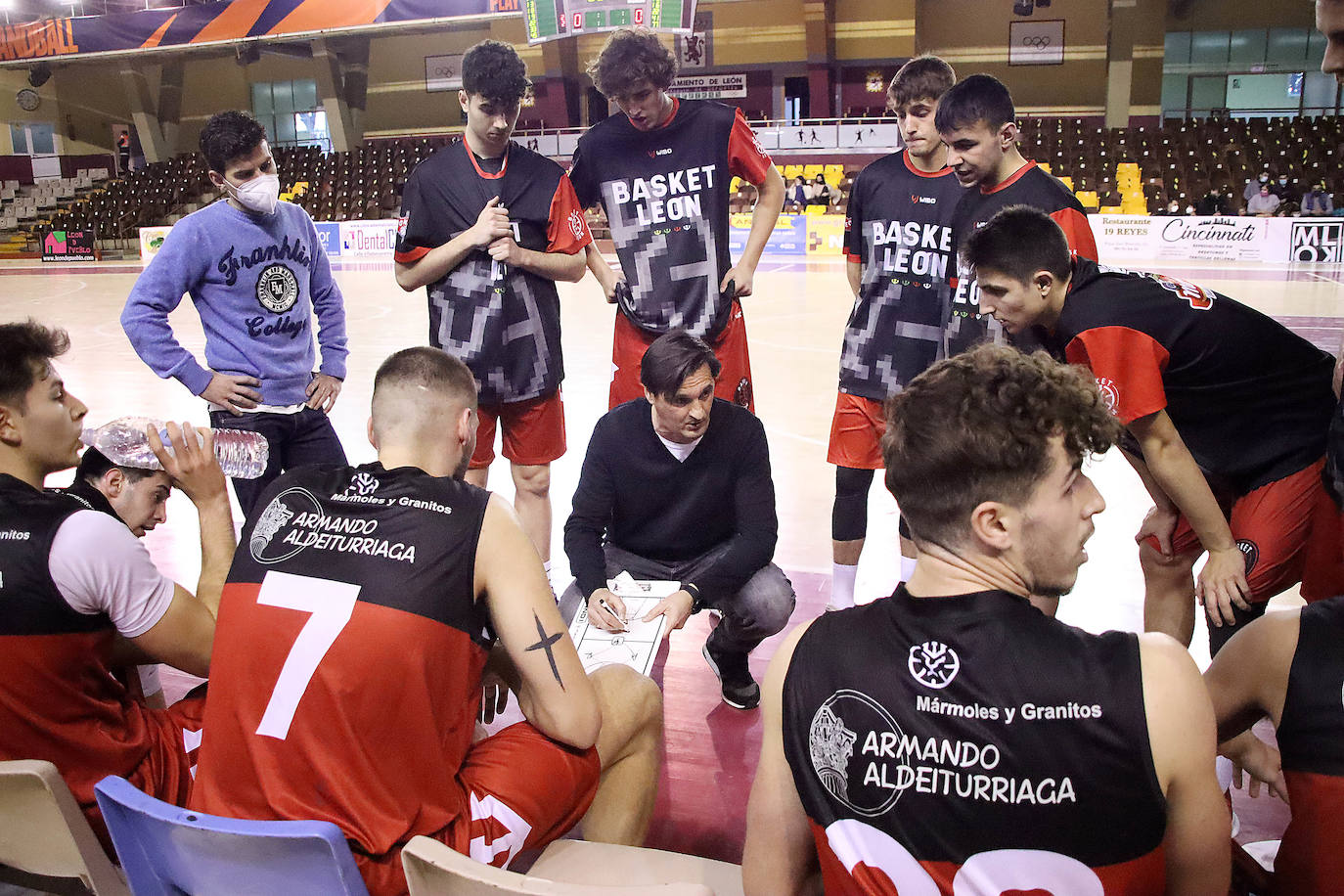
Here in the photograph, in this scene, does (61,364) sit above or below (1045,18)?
below

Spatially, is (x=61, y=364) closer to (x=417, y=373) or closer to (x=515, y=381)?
A: (x=515, y=381)

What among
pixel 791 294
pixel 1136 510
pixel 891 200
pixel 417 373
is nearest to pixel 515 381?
pixel 891 200

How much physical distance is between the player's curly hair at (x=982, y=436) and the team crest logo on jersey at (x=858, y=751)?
0.25 m

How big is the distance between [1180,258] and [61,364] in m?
16.1

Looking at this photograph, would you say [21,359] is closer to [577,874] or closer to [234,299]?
[234,299]

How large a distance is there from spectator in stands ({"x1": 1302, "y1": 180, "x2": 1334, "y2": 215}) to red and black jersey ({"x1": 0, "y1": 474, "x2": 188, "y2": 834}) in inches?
749

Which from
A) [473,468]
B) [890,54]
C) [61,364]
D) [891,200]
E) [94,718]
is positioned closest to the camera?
[94,718]

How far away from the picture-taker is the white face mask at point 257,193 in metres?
3.45

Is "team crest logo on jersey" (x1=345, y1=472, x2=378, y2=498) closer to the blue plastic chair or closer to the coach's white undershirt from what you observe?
the blue plastic chair

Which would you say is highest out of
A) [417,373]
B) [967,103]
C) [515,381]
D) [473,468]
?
[967,103]

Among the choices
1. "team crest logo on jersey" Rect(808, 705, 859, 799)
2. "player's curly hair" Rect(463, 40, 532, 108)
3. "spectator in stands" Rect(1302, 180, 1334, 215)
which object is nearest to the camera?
"team crest logo on jersey" Rect(808, 705, 859, 799)

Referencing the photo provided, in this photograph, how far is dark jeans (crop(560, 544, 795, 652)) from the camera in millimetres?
3135

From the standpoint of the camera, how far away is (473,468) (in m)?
4.00

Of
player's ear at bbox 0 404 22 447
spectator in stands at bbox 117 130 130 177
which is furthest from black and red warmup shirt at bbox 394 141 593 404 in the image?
spectator in stands at bbox 117 130 130 177
